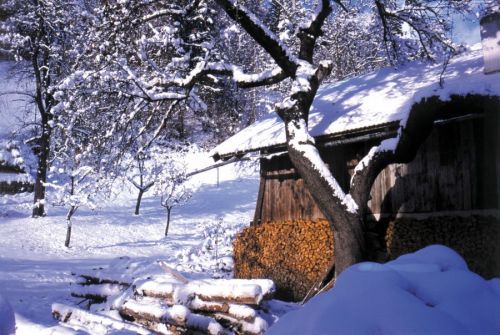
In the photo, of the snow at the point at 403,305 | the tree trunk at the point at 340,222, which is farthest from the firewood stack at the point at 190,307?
the snow at the point at 403,305

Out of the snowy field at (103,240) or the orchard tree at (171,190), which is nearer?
the snowy field at (103,240)

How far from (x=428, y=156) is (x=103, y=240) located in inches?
674

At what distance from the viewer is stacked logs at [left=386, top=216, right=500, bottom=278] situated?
7750 mm

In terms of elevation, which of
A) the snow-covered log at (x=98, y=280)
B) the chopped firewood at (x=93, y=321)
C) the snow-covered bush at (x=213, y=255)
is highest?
the snow-covered log at (x=98, y=280)

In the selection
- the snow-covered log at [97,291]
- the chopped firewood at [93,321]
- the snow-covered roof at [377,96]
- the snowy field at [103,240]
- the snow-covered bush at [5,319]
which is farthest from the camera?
the snowy field at [103,240]

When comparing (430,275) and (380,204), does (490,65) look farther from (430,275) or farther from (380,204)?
(430,275)

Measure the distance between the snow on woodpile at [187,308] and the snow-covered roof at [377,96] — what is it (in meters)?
3.81

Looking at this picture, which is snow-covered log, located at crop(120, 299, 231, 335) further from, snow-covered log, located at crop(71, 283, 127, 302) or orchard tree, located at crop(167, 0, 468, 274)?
orchard tree, located at crop(167, 0, 468, 274)

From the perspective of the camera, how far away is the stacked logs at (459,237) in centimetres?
775

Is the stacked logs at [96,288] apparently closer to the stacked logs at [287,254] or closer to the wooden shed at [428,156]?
the stacked logs at [287,254]

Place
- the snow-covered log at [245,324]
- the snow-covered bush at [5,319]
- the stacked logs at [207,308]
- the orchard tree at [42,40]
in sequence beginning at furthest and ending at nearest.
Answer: the orchard tree at [42,40] < the stacked logs at [207,308] < the snow-covered log at [245,324] < the snow-covered bush at [5,319]

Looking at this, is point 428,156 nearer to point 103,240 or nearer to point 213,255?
point 213,255

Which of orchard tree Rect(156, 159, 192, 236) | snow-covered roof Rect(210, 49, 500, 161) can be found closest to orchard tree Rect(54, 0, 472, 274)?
snow-covered roof Rect(210, 49, 500, 161)

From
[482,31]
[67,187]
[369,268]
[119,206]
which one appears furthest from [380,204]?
[119,206]
